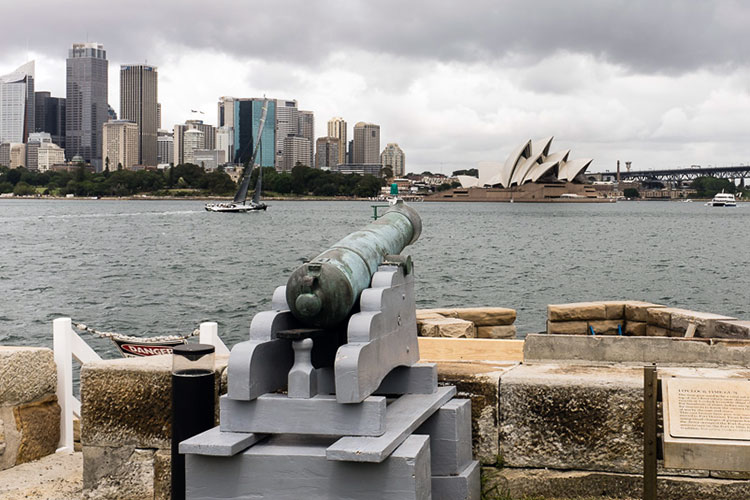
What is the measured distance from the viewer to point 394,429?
308cm

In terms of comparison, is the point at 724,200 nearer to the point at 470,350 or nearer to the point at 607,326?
the point at 607,326

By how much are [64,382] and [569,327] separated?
18.1 feet

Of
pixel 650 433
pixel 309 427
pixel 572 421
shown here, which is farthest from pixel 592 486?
pixel 309 427

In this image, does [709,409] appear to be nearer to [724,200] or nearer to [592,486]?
[592,486]

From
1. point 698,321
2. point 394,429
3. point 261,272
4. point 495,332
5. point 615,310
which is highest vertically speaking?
point 394,429

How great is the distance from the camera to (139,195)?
147625 mm

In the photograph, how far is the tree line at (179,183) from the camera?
13938cm

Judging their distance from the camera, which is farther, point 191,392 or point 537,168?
point 537,168

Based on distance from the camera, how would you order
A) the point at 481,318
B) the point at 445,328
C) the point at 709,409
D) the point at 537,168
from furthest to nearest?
the point at 537,168
the point at 481,318
the point at 445,328
the point at 709,409

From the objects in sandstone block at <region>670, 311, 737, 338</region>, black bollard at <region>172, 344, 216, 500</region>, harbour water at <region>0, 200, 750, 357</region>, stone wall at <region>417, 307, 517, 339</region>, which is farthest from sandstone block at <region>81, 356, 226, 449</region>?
harbour water at <region>0, 200, 750, 357</region>

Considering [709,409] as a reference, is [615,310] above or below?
below

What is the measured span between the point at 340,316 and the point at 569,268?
36807mm

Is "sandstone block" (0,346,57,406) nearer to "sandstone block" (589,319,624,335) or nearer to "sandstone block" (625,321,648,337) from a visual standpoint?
"sandstone block" (589,319,624,335)

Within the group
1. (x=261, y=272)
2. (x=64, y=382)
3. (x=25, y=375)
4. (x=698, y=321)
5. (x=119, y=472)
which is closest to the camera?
(x=119, y=472)
